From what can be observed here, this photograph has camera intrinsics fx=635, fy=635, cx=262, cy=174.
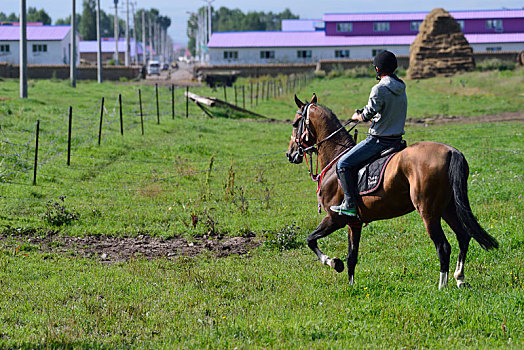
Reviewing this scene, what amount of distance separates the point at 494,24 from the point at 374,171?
88.1 meters

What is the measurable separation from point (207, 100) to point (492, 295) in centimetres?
2455

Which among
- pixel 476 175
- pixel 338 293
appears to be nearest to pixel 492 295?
pixel 338 293

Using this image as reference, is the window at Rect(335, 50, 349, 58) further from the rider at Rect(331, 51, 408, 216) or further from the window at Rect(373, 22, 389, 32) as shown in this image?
the rider at Rect(331, 51, 408, 216)

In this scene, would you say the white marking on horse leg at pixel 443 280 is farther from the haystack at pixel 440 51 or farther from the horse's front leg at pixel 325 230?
the haystack at pixel 440 51

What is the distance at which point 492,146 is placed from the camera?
2078 centimetres

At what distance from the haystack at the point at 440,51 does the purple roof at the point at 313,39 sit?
24467mm

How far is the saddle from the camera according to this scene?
7.87 meters

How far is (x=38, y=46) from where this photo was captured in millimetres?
85188

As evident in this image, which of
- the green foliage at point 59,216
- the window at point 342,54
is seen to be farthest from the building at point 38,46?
the green foliage at point 59,216

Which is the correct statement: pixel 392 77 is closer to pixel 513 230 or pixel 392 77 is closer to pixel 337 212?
pixel 337 212

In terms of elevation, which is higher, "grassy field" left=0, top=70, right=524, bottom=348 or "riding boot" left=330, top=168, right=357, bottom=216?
"riding boot" left=330, top=168, right=357, bottom=216

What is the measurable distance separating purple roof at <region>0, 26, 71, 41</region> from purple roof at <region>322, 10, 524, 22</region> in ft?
120

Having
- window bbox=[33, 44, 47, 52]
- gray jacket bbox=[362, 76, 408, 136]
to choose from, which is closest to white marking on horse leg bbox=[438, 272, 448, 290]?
gray jacket bbox=[362, 76, 408, 136]

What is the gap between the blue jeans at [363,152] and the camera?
7984mm
